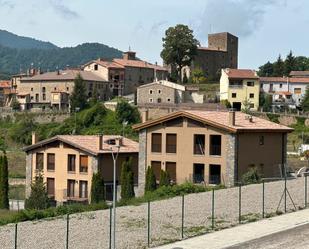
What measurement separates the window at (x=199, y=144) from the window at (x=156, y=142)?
2525mm

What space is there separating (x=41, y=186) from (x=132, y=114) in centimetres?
4603

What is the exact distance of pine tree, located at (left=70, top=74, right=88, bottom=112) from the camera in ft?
318

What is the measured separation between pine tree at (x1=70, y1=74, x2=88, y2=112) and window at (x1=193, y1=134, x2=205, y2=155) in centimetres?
5133

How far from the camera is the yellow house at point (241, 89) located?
9350 cm

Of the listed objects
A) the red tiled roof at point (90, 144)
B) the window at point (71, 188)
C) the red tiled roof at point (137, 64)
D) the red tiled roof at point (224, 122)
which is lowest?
the window at point (71, 188)

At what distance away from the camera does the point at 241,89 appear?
94.2m

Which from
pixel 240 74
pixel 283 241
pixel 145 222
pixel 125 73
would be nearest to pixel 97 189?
pixel 145 222

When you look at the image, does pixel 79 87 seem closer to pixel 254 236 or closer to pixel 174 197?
pixel 174 197

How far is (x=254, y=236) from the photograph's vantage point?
86.3 ft

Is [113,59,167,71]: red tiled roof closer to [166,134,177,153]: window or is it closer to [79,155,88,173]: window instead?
[79,155,88,173]: window

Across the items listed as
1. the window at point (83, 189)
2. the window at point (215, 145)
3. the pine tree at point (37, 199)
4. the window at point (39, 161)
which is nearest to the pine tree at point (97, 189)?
the pine tree at point (37, 199)

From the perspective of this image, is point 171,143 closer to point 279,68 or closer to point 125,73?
point 125,73

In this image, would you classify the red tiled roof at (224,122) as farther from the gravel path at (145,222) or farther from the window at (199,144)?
the gravel path at (145,222)

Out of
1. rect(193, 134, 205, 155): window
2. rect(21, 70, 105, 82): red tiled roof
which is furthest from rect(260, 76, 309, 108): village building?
rect(193, 134, 205, 155): window
